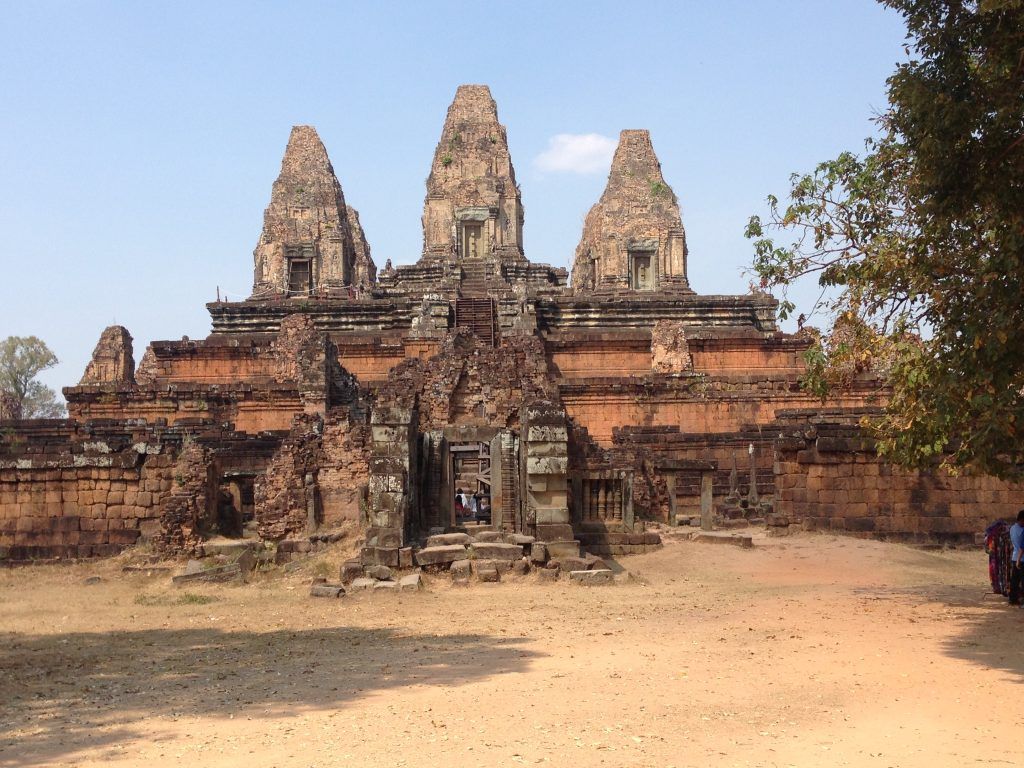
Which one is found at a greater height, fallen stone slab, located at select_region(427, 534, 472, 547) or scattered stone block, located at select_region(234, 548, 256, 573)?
fallen stone slab, located at select_region(427, 534, 472, 547)

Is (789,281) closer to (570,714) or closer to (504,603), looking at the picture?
(504,603)

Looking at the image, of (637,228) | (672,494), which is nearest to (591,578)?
(672,494)

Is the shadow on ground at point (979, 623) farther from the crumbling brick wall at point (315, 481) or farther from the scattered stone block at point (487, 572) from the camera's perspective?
the crumbling brick wall at point (315, 481)

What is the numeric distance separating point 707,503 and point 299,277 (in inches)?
1006

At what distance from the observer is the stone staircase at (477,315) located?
1324 inches

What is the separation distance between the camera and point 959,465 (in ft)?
36.3

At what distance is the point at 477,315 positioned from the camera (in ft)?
113

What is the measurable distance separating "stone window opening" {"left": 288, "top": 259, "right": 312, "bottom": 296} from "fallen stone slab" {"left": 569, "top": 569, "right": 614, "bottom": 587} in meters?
29.0

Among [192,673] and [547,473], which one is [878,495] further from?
[192,673]

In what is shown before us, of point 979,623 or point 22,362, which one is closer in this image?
point 979,623

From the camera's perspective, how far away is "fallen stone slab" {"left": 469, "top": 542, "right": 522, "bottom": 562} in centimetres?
1461

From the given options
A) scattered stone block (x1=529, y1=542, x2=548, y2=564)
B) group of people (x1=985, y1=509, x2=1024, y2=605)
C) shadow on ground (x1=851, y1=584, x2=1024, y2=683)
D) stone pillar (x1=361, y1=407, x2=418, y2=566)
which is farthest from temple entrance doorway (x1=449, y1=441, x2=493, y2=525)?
group of people (x1=985, y1=509, x2=1024, y2=605)

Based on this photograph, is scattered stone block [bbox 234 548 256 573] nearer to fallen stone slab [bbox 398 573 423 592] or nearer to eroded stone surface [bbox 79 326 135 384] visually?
fallen stone slab [bbox 398 573 423 592]

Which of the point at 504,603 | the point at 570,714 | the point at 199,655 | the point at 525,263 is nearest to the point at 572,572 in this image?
the point at 504,603
